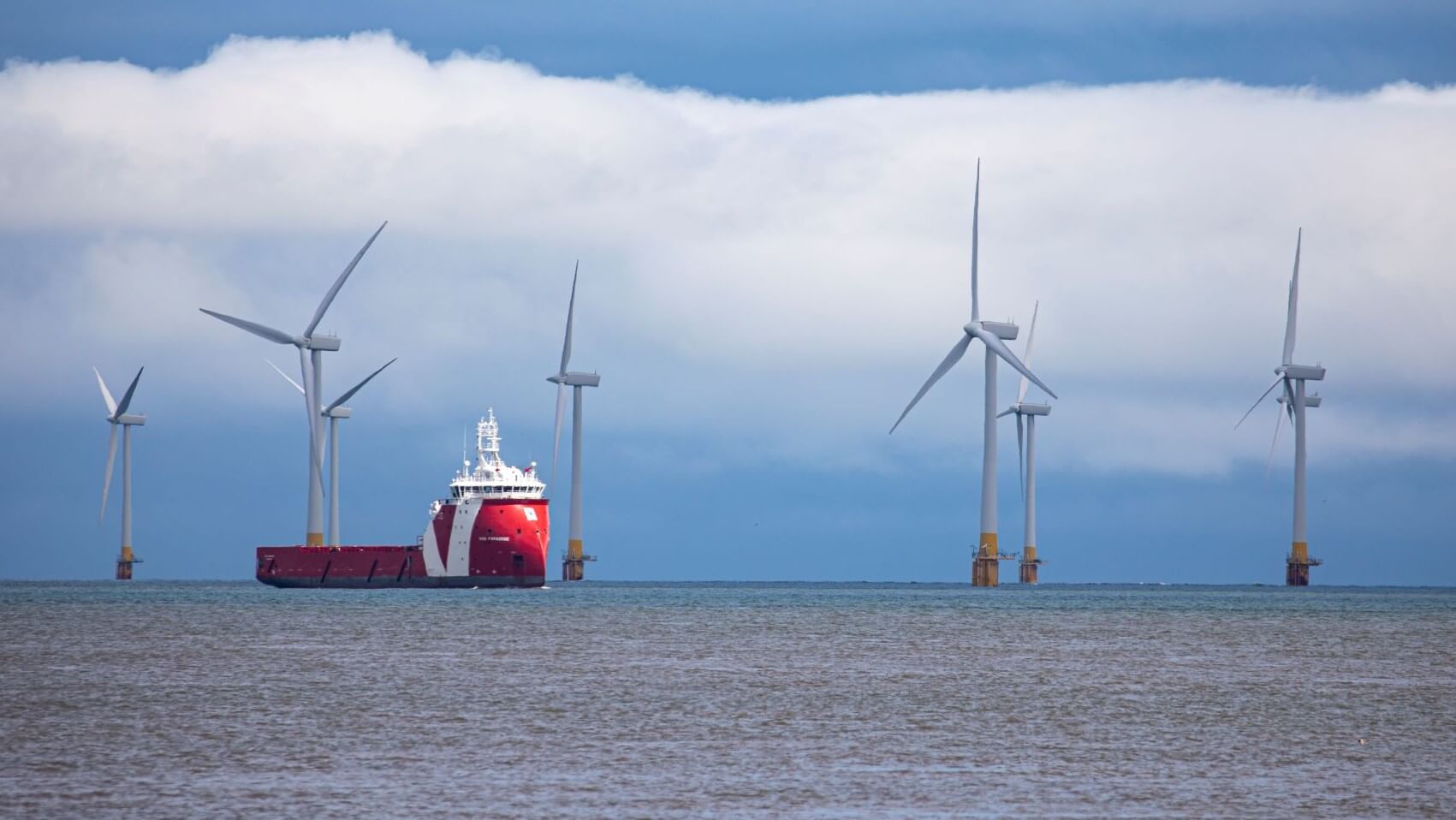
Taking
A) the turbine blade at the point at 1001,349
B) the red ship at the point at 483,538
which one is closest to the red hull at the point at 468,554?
the red ship at the point at 483,538

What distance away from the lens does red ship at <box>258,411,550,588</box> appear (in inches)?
5856

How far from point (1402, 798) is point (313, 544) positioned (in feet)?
495

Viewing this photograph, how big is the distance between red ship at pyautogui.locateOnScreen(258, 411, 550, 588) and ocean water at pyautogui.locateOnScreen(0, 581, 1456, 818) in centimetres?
5076

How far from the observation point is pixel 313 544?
175m

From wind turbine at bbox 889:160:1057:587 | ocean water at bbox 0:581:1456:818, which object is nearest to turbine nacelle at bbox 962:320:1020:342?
wind turbine at bbox 889:160:1057:587

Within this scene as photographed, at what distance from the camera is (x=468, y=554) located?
A: 15350 centimetres

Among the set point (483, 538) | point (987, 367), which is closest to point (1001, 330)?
point (987, 367)

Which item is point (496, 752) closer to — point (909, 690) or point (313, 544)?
point (909, 690)

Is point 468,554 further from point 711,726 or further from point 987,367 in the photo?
point 711,726

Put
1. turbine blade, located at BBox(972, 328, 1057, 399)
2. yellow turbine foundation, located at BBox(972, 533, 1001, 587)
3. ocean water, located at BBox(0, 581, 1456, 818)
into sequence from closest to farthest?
ocean water, located at BBox(0, 581, 1456, 818) → turbine blade, located at BBox(972, 328, 1057, 399) → yellow turbine foundation, located at BBox(972, 533, 1001, 587)

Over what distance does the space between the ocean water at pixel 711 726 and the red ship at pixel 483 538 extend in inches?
1998

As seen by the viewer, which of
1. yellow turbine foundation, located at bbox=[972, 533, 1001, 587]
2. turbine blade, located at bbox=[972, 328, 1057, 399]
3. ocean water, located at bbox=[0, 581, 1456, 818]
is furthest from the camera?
yellow turbine foundation, located at bbox=[972, 533, 1001, 587]

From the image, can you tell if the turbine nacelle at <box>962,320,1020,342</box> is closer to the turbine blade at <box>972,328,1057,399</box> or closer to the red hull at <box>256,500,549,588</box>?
the turbine blade at <box>972,328,1057,399</box>

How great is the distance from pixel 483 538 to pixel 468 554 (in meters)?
4.03
